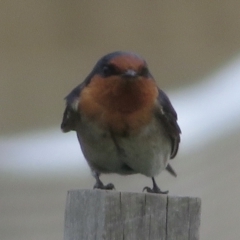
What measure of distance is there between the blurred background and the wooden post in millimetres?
2952

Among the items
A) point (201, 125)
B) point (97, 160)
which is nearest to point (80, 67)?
point (201, 125)

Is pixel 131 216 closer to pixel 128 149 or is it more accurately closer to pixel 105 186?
pixel 105 186

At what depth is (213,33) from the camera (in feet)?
19.5

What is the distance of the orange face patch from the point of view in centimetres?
358

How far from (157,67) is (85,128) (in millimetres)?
2297

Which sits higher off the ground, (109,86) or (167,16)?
(167,16)

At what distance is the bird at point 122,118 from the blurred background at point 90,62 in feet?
5.62

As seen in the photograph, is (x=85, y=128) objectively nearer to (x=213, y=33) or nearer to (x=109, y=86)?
(x=109, y=86)

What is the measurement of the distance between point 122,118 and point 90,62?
2297 millimetres

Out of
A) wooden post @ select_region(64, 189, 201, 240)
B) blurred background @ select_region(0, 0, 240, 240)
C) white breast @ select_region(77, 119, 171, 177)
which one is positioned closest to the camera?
wooden post @ select_region(64, 189, 201, 240)

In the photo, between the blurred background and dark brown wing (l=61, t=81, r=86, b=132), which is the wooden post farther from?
the blurred background

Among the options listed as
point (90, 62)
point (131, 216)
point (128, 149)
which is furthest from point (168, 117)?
point (90, 62)

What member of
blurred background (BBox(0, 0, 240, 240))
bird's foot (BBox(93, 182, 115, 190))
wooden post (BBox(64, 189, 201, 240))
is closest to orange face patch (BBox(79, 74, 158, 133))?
bird's foot (BBox(93, 182, 115, 190))

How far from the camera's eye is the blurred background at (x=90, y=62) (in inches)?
227
